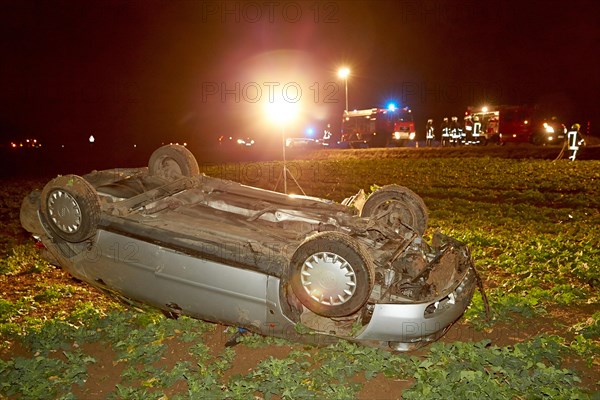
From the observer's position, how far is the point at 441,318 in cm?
366

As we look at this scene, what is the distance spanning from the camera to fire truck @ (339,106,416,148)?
28.0 meters

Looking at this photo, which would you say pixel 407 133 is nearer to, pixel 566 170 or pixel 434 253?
pixel 566 170

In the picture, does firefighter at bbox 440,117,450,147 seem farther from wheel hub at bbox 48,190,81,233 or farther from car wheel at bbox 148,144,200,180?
wheel hub at bbox 48,190,81,233

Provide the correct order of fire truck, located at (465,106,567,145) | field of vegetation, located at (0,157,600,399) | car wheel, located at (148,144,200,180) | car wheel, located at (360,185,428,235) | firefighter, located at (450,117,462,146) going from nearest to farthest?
field of vegetation, located at (0,157,600,399)
car wheel, located at (360,185,428,235)
car wheel, located at (148,144,200,180)
fire truck, located at (465,106,567,145)
firefighter, located at (450,117,462,146)

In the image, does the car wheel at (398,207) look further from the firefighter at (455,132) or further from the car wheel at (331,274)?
the firefighter at (455,132)

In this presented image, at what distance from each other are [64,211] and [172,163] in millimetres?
1596

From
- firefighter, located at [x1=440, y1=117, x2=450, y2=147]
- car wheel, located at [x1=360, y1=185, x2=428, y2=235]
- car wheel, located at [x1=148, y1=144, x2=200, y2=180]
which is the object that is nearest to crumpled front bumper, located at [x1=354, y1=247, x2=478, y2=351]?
car wheel, located at [x1=360, y1=185, x2=428, y2=235]

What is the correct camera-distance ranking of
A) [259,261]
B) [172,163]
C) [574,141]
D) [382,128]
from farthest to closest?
[382,128], [574,141], [172,163], [259,261]

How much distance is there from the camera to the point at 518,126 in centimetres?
2489

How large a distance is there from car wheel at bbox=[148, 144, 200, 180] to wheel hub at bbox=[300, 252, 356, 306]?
8.22 ft

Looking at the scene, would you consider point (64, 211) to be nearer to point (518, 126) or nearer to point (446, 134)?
point (446, 134)

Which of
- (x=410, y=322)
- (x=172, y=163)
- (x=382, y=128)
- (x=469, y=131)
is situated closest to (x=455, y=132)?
(x=469, y=131)

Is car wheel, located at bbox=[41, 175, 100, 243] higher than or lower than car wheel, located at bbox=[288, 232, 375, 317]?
higher

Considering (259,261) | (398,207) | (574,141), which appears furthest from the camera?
(574,141)
